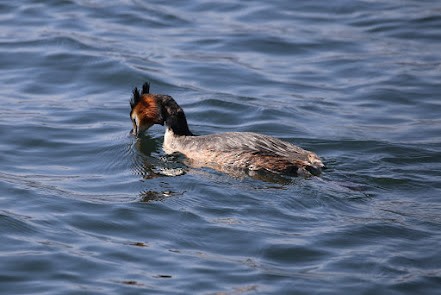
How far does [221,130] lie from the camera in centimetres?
1210

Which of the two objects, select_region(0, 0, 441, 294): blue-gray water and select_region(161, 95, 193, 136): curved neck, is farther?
select_region(161, 95, 193, 136): curved neck

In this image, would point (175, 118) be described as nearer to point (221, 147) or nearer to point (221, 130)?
point (221, 147)

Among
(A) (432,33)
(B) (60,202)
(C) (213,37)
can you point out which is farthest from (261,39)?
(B) (60,202)

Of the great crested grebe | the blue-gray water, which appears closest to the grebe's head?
the great crested grebe

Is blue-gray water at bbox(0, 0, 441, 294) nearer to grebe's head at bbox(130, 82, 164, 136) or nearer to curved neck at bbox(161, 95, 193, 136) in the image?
grebe's head at bbox(130, 82, 164, 136)

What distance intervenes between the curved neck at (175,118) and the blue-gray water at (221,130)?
14.7 inches

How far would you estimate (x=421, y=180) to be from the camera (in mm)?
10016

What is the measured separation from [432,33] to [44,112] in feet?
21.1

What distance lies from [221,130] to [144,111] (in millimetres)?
1101

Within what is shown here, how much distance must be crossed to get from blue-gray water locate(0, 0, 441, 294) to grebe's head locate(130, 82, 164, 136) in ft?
0.68

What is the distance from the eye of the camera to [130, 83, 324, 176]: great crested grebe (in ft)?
33.8

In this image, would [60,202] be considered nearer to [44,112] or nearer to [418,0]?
[44,112]

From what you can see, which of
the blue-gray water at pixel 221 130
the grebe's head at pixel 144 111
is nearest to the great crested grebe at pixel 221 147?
A: the grebe's head at pixel 144 111

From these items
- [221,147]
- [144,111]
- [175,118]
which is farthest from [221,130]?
[221,147]
